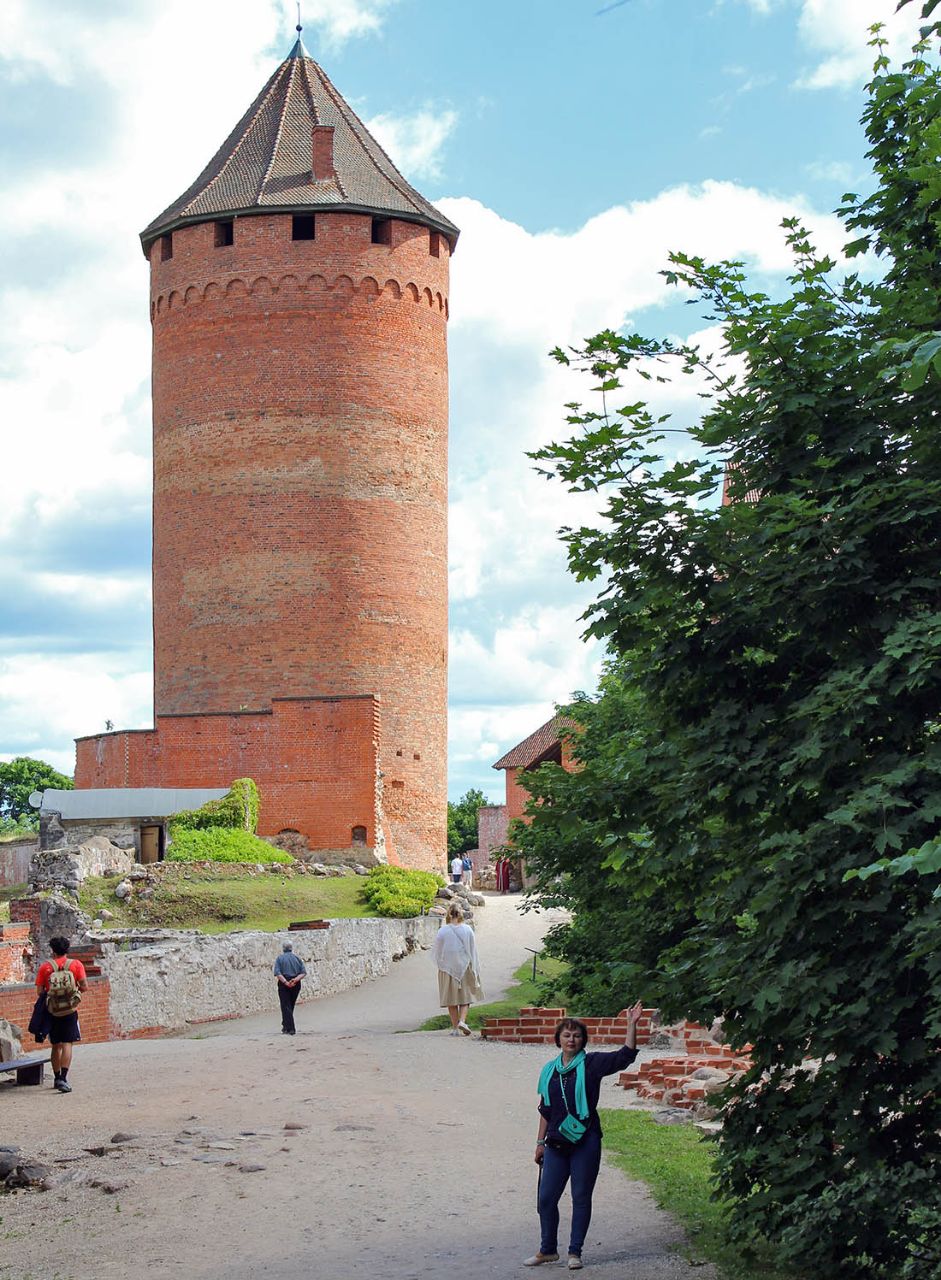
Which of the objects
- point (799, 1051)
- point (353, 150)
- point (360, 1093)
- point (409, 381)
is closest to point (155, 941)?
point (360, 1093)

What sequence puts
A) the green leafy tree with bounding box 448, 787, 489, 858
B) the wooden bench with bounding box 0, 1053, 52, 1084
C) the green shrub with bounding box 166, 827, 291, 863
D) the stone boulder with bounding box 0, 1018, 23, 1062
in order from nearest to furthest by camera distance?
the wooden bench with bounding box 0, 1053, 52, 1084 < the stone boulder with bounding box 0, 1018, 23, 1062 < the green shrub with bounding box 166, 827, 291, 863 < the green leafy tree with bounding box 448, 787, 489, 858

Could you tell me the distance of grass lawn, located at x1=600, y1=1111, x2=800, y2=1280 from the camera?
25.0ft

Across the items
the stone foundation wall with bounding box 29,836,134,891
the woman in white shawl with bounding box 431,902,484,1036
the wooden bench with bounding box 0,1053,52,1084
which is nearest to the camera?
the wooden bench with bounding box 0,1053,52,1084

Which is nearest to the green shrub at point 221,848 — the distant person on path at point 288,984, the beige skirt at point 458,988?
the distant person on path at point 288,984

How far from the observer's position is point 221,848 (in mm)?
34156

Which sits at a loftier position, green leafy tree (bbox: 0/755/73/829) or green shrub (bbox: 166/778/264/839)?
green leafy tree (bbox: 0/755/73/829)

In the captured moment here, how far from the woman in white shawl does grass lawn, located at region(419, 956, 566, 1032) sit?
2.26 ft

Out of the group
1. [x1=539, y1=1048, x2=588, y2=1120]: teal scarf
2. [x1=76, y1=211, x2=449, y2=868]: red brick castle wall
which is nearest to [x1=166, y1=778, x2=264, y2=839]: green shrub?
[x1=76, y1=211, x2=449, y2=868]: red brick castle wall

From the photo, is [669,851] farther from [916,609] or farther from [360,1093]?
[360,1093]

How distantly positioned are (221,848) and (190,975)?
507 inches

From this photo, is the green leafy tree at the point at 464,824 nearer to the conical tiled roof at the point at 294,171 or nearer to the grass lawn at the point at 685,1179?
the conical tiled roof at the point at 294,171

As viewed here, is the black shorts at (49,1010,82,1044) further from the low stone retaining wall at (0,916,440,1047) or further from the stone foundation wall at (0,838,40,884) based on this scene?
the stone foundation wall at (0,838,40,884)

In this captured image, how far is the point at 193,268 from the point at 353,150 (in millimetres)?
5832

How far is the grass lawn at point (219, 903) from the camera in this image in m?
27.0
